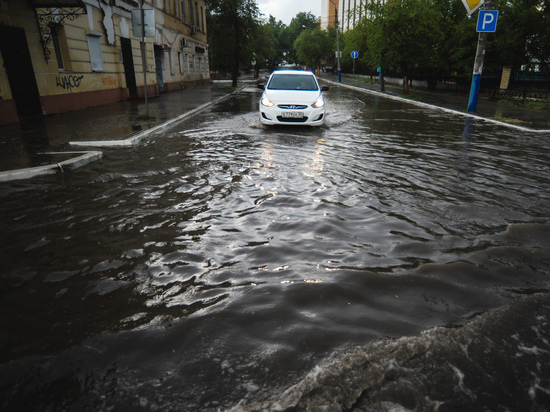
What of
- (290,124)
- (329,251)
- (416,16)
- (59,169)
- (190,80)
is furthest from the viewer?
(190,80)

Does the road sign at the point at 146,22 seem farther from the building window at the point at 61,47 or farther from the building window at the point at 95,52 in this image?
the building window at the point at 95,52

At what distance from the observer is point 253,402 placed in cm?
190

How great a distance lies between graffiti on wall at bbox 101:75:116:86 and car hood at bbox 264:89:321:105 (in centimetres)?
947

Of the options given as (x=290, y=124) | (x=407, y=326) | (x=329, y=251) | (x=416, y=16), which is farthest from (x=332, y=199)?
(x=416, y=16)

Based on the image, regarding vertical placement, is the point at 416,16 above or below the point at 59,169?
above

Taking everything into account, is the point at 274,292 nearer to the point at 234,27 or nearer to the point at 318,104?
the point at 318,104

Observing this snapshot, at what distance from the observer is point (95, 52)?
16094 mm

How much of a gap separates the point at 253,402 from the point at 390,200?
11.4 ft

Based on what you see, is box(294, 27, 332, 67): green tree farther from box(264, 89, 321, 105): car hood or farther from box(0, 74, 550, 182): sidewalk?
box(264, 89, 321, 105): car hood

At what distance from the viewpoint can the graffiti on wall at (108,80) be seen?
16.6 m

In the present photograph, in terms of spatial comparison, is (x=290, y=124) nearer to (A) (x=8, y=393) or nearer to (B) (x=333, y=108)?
(B) (x=333, y=108)

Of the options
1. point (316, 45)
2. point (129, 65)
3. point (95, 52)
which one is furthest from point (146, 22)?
point (316, 45)

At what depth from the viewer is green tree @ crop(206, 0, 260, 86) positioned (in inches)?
1070

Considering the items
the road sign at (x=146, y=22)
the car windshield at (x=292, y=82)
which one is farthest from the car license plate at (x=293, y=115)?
the road sign at (x=146, y=22)
